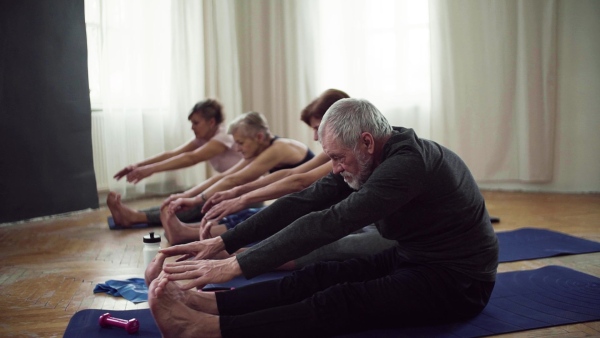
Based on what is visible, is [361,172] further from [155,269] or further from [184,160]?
[184,160]

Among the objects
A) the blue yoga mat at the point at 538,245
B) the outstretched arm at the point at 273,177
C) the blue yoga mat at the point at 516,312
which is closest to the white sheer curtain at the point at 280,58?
the outstretched arm at the point at 273,177

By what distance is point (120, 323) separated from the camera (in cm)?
213

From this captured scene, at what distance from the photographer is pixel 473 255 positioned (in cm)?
196

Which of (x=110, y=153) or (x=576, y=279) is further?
(x=110, y=153)

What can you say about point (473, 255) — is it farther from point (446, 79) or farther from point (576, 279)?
point (446, 79)

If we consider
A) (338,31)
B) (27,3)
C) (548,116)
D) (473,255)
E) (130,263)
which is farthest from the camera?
(338,31)

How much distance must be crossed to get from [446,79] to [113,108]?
2.83 meters

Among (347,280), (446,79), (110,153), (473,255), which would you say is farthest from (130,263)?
(446,79)

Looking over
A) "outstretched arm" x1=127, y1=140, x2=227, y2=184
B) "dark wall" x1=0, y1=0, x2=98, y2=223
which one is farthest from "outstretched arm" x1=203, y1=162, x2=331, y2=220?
"dark wall" x1=0, y1=0, x2=98, y2=223

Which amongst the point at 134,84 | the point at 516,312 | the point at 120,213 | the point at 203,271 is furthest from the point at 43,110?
the point at 516,312

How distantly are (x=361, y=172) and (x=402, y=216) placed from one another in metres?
0.19

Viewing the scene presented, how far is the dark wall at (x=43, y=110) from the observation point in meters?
4.20

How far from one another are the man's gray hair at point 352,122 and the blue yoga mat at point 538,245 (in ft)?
4.61

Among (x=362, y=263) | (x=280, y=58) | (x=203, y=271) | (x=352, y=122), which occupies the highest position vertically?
(x=280, y=58)
